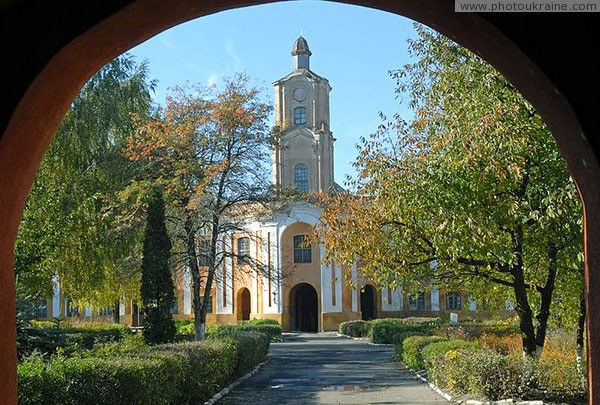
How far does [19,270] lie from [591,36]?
14307 mm

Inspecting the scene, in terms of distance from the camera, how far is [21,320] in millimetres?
16719

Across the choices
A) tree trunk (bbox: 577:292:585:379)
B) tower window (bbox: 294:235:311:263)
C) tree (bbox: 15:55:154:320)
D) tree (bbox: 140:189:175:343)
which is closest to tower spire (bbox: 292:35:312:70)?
tower window (bbox: 294:235:311:263)

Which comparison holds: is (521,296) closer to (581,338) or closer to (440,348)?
(581,338)

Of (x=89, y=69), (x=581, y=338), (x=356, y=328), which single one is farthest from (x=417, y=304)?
(x=89, y=69)

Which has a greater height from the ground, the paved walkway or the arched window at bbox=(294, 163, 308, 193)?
the arched window at bbox=(294, 163, 308, 193)

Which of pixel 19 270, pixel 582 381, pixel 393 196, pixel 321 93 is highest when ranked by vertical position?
pixel 321 93

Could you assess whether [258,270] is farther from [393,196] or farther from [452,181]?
[452,181]

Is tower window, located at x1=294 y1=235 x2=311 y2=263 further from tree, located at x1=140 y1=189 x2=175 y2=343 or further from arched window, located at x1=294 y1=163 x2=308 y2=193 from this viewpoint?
tree, located at x1=140 y1=189 x2=175 y2=343

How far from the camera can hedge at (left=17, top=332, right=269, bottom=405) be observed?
8641 millimetres

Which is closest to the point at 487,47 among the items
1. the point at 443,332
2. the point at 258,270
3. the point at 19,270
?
the point at 19,270

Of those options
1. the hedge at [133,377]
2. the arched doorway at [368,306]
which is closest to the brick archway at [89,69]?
the hedge at [133,377]

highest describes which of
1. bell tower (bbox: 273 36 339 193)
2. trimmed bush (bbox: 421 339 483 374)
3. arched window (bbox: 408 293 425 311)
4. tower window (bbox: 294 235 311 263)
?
bell tower (bbox: 273 36 339 193)

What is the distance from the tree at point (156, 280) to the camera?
20.6 meters

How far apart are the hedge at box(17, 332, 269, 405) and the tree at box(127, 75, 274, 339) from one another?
5.65 metres
